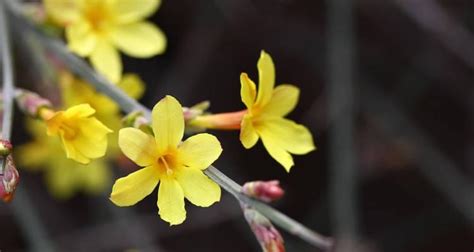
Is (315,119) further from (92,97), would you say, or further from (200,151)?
(200,151)

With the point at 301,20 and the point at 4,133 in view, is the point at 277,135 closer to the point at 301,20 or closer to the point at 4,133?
the point at 4,133

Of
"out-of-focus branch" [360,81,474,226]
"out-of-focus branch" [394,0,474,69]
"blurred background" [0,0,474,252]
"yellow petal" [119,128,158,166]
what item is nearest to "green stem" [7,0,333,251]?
"yellow petal" [119,128,158,166]

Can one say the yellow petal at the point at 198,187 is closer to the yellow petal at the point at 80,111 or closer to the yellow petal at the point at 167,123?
the yellow petal at the point at 167,123

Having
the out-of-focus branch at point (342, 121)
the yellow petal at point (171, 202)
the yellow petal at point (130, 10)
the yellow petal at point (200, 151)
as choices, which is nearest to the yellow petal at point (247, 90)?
the yellow petal at point (200, 151)

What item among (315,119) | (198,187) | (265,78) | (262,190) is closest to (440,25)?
(315,119)

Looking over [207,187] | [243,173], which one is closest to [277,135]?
[207,187]

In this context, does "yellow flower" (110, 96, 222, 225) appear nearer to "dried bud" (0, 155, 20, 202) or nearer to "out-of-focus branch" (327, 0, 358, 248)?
"dried bud" (0, 155, 20, 202)
